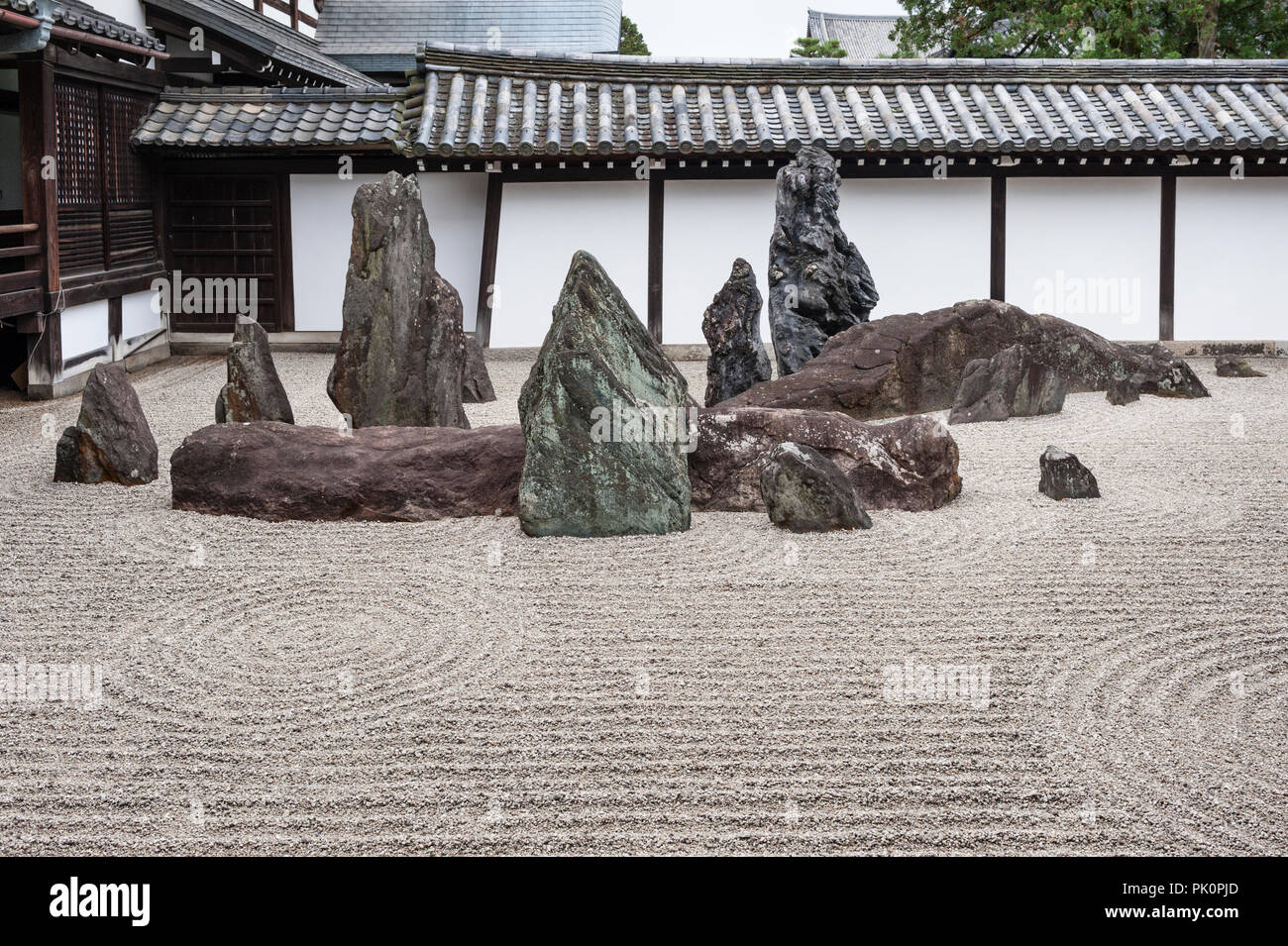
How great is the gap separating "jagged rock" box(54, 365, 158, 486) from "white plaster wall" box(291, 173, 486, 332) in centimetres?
753

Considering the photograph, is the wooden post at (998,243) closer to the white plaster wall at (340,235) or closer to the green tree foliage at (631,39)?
the white plaster wall at (340,235)

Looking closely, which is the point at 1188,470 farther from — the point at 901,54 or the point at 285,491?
the point at 901,54

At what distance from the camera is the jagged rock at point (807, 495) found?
779 centimetres

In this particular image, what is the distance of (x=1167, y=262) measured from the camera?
52.9 ft

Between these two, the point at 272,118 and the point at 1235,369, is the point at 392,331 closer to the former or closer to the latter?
the point at 272,118

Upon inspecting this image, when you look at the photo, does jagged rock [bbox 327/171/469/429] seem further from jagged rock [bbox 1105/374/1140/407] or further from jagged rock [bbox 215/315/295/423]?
jagged rock [bbox 1105/374/1140/407]

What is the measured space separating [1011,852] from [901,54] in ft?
85.2

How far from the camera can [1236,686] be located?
5340 mm

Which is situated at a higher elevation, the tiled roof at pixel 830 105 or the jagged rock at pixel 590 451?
the tiled roof at pixel 830 105

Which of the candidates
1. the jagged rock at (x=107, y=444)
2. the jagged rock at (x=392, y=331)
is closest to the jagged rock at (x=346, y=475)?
the jagged rock at (x=107, y=444)

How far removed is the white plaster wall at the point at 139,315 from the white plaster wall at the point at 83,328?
1.87ft

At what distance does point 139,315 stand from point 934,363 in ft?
29.5

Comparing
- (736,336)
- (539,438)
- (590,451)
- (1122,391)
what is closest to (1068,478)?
(590,451)

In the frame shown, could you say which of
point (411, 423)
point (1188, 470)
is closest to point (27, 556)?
point (411, 423)
